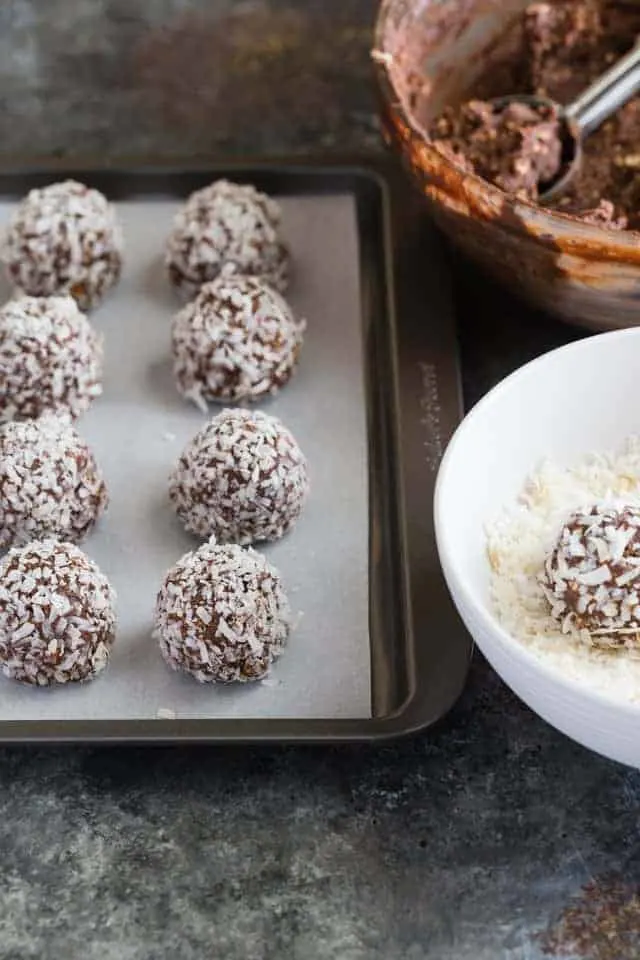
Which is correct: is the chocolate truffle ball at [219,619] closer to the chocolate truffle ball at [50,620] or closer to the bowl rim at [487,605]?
the chocolate truffle ball at [50,620]

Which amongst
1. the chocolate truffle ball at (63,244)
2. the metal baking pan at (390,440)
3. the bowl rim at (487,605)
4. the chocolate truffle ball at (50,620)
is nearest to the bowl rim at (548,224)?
the bowl rim at (487,605)

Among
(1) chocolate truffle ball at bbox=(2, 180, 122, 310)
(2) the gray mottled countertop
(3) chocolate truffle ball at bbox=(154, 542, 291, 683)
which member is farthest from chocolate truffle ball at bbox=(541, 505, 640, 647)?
(1) chocolate truffle ball at bbox=(2, 180, 122, 310)

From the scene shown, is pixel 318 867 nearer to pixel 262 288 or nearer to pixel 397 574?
pixel 397 574

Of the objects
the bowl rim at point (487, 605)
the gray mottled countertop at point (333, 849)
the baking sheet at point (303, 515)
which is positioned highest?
the bowl rim at point (487, 605)

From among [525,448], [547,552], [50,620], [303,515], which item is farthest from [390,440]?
[50,620]

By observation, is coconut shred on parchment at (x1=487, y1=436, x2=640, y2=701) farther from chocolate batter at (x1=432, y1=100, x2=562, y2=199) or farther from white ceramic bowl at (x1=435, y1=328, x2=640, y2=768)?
chocolate batter at (x1=432, y1=100, x2=562, y2=199)

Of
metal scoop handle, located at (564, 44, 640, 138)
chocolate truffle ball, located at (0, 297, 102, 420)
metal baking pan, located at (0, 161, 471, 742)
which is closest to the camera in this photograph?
metal baking pan, located at (0, 161, 471, 742)

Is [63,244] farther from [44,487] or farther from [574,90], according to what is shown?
[574,90]
